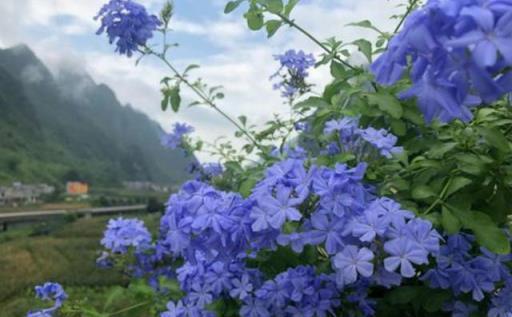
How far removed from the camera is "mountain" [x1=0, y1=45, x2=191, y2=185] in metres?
10.1

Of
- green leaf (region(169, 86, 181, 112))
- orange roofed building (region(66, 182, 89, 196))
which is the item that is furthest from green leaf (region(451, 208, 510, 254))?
orange roofed building (region(66, 182, 89, 196))

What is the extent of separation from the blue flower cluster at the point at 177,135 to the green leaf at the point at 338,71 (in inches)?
47.2

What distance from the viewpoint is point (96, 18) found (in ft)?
4.83

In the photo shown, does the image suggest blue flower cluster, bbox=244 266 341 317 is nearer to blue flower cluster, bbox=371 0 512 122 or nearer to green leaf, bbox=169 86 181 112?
blue flower cluster, bbox=371 0 512 122

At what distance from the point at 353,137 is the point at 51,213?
638 centimetres

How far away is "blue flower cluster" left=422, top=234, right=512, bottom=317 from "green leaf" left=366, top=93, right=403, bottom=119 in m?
0.22

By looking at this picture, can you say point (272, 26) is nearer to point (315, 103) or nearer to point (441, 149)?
point (315, 103)

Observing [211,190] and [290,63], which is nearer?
[211,190]

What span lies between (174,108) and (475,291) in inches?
37.6

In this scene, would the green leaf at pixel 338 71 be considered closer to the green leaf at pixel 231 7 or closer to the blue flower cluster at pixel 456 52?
the green leaf at pixel 231 7

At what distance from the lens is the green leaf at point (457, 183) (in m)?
0.85

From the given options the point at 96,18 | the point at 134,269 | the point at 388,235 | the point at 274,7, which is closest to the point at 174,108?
the point at 96,18

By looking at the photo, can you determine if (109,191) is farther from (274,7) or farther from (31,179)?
(274,7)

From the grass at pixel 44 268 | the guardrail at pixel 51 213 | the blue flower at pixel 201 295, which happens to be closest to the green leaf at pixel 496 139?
the blue flower at pixel 201 295
